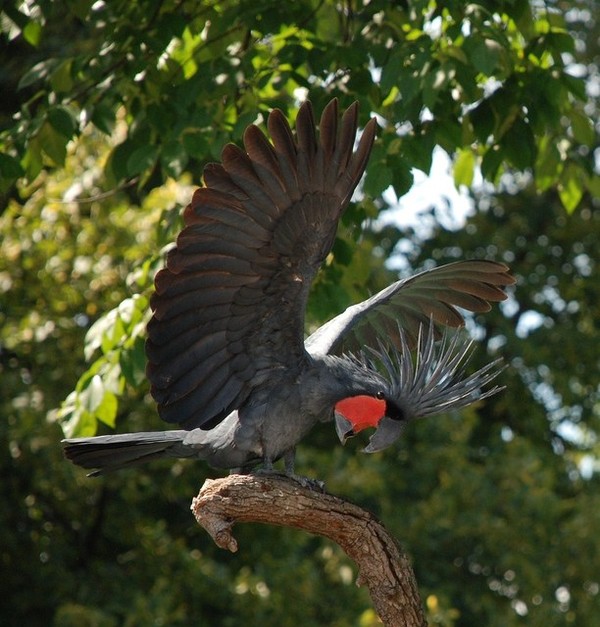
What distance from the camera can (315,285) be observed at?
17.4 feet

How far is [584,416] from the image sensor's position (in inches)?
475

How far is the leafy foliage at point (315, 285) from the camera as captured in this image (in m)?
5.02

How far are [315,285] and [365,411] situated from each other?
1306mm

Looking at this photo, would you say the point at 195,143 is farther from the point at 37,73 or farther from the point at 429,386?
the point at 429,386

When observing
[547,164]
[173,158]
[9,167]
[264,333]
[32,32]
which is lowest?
[547,164]

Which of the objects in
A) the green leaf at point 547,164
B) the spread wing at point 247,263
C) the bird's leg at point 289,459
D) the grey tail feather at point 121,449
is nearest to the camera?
the spread wing at point 247,263

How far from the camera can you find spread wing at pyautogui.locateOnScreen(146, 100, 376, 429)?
3857 mm

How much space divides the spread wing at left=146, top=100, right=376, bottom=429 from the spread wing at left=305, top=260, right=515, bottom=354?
1.43ft

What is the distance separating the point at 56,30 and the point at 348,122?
3.29m

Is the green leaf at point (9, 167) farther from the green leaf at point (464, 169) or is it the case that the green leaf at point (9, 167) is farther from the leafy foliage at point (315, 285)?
the green leaf at point (464, 169)

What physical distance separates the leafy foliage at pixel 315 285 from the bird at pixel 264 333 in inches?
33.5

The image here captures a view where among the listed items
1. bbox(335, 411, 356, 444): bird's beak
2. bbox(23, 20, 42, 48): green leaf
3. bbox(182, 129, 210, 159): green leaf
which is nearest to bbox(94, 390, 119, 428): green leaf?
bbox(182, 129, 210, 159): green leaf

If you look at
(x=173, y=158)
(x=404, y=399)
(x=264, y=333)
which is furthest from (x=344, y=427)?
(x=173, y=158)

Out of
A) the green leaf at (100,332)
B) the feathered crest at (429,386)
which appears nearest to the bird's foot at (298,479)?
the feathered crest at (429,386)
